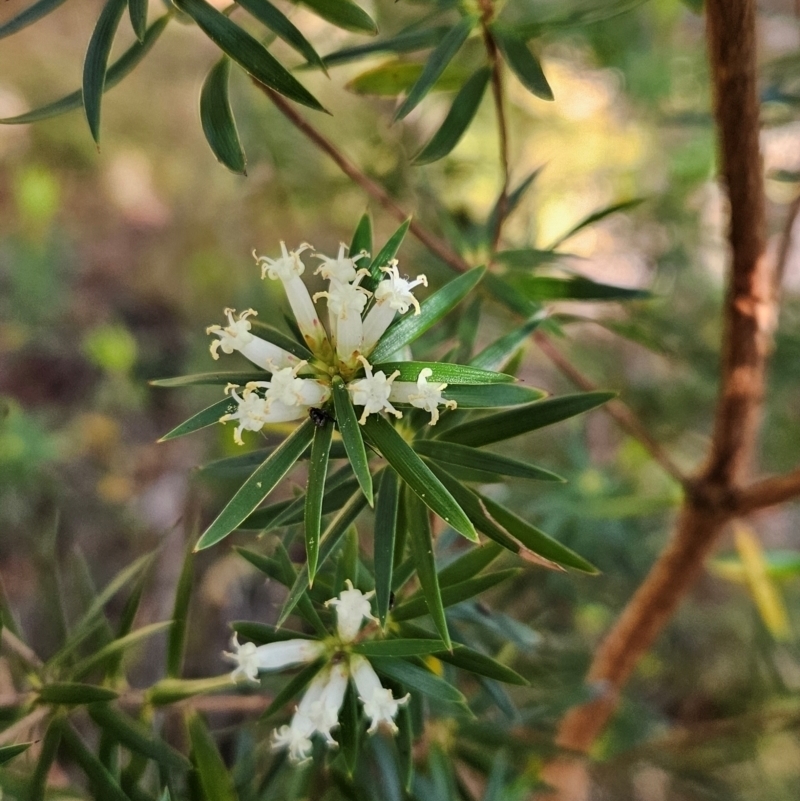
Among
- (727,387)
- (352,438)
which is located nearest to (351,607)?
(352,438)

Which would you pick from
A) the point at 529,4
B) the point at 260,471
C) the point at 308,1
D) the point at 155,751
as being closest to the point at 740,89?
the point at 308,1

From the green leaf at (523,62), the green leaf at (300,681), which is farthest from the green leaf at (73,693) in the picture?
the green leaf at (523,62)

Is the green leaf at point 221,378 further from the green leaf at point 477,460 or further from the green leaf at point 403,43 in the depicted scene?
the green leaf at point 403,43

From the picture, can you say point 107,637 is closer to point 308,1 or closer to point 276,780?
point 276,780

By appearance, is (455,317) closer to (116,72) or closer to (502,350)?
(502,350)

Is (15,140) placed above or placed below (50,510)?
above
